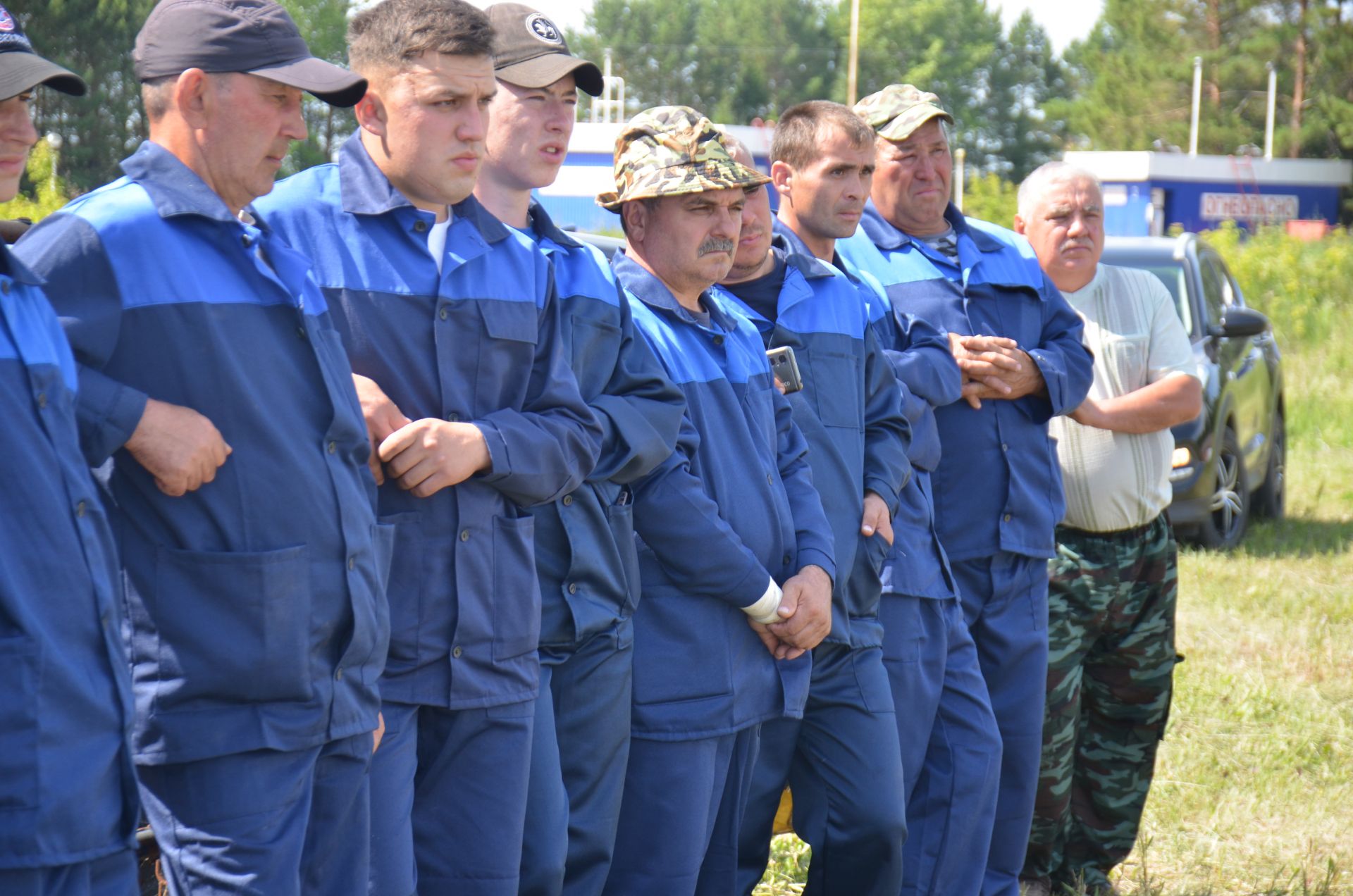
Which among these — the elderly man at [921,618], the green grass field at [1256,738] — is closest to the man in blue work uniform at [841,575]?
the elderly man at [921,618]

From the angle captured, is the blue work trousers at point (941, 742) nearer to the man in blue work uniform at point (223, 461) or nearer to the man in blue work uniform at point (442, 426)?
the man in blue work uniform at point (442, 426)

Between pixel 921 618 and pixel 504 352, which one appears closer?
pixel 504 352

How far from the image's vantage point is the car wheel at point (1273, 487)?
425 inches

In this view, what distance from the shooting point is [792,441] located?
379cm

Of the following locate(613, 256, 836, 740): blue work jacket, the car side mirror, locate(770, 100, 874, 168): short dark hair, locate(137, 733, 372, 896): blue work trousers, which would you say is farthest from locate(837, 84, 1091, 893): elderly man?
the car side mirror

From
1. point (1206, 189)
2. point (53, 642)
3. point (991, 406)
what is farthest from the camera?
point (1206, 189)

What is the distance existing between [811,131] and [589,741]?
1887 millimetres

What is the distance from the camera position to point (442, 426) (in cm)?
279

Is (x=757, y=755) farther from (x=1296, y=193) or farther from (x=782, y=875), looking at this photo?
(x=1296, y=193)

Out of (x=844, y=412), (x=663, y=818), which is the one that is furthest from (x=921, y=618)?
(x=663, y=818)

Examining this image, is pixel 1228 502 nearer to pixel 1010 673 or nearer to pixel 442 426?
pixel 1010 673

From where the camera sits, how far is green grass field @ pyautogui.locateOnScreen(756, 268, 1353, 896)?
495 cm

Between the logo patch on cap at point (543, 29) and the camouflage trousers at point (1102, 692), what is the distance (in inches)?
94.7

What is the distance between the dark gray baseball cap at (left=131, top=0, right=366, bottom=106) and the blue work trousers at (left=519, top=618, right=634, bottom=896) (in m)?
1.27
